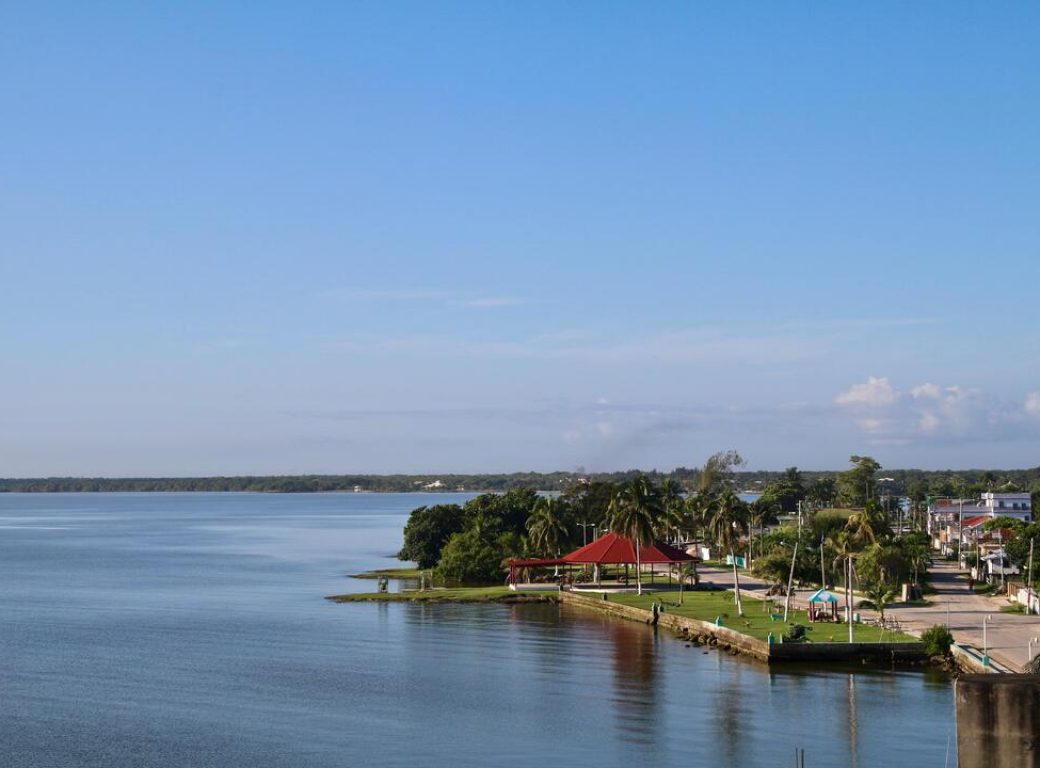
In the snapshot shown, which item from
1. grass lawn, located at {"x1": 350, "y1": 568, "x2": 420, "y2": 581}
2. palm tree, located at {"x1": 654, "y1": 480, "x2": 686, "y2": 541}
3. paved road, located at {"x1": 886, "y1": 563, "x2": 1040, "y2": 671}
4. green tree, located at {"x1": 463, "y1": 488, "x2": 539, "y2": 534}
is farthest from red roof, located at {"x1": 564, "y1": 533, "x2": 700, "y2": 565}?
green tree, located at {"x1": 463, "y1": 488, "x2": 539, "y2": 534}

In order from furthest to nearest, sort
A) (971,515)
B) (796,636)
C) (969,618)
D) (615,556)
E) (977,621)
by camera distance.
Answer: (971,515), (615,556), (969,618), (977,621), (796,636)

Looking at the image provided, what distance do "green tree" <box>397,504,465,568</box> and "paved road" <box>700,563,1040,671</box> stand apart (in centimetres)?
3958

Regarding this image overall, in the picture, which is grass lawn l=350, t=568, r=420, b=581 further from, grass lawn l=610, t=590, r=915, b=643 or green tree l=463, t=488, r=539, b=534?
grass lawn l=610, t=590, r=915, b=643

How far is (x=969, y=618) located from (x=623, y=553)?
3343 cm

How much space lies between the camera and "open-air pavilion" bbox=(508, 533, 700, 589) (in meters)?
102

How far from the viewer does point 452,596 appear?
10556 centimetres

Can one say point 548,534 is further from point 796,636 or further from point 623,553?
point 796,636

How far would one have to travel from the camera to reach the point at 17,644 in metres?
82.8

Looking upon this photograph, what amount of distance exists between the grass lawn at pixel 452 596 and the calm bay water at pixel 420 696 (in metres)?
3.50

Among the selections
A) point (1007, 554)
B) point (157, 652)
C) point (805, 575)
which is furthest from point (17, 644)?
point (1007, 554)

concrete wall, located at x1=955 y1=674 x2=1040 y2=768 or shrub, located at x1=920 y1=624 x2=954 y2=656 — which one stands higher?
concrete wall, located at x1=955 y1=674 x2=1040 y2=768

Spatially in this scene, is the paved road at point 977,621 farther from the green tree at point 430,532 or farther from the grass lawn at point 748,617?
the green tree at point 430,532

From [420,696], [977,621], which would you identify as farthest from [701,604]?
[420,696]

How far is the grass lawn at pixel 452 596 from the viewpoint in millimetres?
103688
